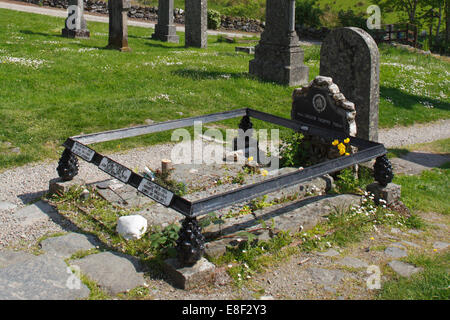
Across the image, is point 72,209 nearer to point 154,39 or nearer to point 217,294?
point 217,294

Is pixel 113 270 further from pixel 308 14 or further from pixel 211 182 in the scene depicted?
pixel 308 14

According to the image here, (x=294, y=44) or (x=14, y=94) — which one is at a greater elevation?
(x=294, y=44)

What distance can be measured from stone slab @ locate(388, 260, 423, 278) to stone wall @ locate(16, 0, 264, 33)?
81.3 ft

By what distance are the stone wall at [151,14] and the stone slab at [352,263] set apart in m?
24.6

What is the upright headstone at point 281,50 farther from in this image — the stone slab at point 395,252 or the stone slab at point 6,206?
the stone slab at point 6,206

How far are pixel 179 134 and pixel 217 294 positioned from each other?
5.64 metres

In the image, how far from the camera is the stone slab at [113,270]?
4898 millimetres

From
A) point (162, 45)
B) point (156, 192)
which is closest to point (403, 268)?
point (156, 192)

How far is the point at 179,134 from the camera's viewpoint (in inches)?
401

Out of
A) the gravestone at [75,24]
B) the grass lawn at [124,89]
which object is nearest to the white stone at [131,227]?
the grass lawn at [124,89]

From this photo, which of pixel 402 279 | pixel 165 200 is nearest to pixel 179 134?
pixel 165 200

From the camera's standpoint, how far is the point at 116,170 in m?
5.85
